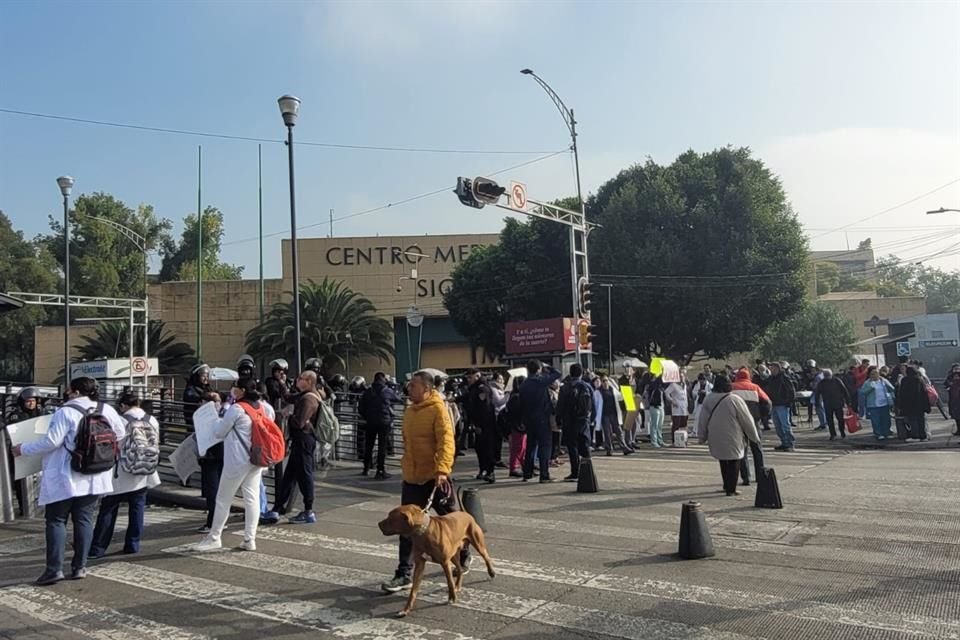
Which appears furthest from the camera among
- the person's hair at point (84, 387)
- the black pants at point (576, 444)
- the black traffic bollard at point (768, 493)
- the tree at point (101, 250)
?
the tree at point (101, 250)

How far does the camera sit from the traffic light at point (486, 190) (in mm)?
17188

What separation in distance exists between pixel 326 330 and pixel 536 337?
645 inches

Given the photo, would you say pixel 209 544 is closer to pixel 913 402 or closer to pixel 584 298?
pixel 584 298

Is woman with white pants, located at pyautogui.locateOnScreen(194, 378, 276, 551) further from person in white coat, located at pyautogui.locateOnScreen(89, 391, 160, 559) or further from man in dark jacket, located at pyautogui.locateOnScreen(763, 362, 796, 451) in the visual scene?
man in dark jacket, located at pyautogui.locateOnScreen(763, 362, 796, 451)

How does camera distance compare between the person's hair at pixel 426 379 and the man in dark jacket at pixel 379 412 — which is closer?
the person's hair at pixel 426 379

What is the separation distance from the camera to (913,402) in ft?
53.4

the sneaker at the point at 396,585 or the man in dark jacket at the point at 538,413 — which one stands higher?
the man in dark jacket at the point at 538,413

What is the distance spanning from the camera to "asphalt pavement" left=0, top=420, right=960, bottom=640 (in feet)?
16.5

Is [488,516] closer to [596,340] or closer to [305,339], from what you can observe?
[596,340]

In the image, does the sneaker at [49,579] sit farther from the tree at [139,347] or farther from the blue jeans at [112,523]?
the tree at [139,347]

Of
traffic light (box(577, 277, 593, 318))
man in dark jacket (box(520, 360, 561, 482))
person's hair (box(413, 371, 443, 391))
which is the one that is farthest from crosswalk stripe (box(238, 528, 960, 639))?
traffic light (box(577, 277, 593, 318))

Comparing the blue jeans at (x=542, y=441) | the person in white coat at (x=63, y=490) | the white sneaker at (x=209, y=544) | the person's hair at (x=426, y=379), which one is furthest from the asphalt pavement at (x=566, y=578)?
the person's hair at (x=426, y=379)

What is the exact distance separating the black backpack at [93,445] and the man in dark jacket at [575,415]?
6585 mm

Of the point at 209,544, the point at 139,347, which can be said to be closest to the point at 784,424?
the point at 209,544
